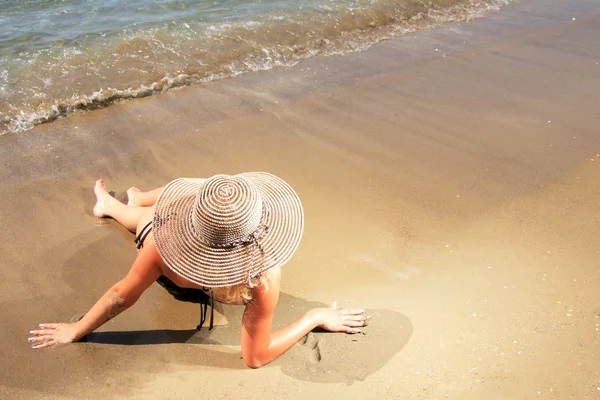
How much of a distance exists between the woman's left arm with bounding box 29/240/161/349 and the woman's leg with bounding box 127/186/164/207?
2.80 feet

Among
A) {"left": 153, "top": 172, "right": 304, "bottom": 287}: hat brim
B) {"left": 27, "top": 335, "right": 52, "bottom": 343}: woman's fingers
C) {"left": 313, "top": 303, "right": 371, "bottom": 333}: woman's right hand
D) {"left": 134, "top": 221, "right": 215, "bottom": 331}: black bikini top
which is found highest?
{"left": 153, "top": 172, "right": 304, "bottom": 287}: hat brim

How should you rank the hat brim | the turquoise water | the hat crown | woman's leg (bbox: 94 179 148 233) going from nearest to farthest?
the hat crown → the hat brim → woman's leg (bbox: 94 179 148 233) → the turquoise water

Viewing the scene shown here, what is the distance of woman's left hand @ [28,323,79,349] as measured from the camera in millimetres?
2367

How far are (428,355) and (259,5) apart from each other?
5131 millimetres

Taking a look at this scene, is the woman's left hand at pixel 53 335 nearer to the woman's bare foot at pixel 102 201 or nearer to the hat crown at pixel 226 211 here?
the woman's bare foot at pixel 102 201

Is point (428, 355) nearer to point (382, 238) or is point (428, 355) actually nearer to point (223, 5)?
point (382, 238)

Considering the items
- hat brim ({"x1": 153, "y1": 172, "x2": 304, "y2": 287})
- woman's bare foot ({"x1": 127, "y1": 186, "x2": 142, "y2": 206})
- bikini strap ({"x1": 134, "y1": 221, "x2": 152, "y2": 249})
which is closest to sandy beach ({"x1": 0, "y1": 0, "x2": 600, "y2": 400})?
woman's bare foot ({"x1": 127, "y1": 186, "x2": 142, "y2": 206})

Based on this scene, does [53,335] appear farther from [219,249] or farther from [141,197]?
[219,249]

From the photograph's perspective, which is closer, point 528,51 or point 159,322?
point 159,322

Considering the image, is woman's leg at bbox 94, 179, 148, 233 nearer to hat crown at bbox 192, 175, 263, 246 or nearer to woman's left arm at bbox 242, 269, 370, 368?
woman's left arm at bbox 242, 269, 370, 368

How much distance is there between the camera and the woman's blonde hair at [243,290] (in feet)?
6.22

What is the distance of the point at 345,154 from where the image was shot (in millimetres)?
3742

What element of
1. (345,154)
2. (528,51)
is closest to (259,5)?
(528,51)

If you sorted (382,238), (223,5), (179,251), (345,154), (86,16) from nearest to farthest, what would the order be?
(179,251)
(382,238)
(345,154)
(86,16)
(223,5)
